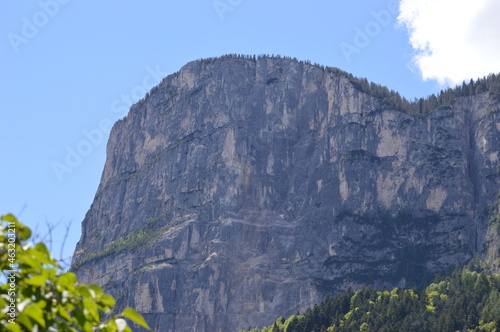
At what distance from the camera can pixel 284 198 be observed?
574ft

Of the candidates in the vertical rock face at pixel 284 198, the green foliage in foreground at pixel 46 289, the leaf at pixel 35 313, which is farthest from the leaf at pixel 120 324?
the vertical rock face at pixel 284 198

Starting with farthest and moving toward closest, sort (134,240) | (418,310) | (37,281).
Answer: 1. (134,240)
2. (418,310)
3. (37,281)

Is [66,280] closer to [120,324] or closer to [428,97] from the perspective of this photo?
[120,324]

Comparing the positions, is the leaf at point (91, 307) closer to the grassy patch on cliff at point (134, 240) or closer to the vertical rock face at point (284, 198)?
the vertical rock face at point (284, 198)

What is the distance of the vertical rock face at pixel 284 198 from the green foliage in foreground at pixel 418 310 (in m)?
23.4

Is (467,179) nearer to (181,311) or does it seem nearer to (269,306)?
(269,306)

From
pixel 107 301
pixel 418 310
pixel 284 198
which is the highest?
pixel 284 198

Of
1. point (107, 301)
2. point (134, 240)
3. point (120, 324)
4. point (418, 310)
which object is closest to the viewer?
point (120, 324)

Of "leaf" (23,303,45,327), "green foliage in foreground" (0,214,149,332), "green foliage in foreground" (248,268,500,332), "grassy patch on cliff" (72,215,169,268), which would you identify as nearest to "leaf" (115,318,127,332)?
"green foliage in foreground" (0,214,149,332)

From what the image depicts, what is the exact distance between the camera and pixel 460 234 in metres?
162

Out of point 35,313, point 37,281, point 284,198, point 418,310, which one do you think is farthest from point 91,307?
point 284,198

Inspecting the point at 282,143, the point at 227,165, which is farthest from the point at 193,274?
the point at 282,143

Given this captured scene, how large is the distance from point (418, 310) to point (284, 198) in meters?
55.3

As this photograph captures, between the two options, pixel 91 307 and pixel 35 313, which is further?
pixel 91 307
